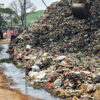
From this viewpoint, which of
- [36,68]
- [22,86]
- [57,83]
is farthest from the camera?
[36,68]

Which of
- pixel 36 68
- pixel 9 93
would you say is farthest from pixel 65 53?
pixel 9 93

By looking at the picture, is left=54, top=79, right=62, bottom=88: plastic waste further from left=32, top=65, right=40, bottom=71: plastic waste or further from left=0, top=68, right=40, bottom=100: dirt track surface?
left=32, top=65, right=40, bottom=71: plastic waste

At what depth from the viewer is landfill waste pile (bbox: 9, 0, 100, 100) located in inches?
350

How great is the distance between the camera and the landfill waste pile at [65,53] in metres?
8.88

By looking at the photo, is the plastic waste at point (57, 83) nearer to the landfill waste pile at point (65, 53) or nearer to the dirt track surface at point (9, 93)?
the landfill waste pile at point (65, 53)

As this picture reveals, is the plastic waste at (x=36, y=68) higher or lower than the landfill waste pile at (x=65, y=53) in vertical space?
lower

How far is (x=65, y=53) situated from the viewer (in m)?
12.9

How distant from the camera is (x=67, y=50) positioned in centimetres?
1321

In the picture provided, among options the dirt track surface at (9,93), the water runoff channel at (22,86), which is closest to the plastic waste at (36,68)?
the water runoff channel at (22,86)

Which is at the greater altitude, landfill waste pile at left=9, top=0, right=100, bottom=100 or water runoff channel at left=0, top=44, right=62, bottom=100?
landfill waste pile at left=9, top=0, right=100, bottom=100

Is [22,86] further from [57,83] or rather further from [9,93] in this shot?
[57,83]

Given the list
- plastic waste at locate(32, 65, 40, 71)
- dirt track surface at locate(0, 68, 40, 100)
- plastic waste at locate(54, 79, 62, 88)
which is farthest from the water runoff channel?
plastic waste at locate(32, 65, 40, 71)

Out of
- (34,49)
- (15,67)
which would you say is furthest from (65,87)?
(34,49)

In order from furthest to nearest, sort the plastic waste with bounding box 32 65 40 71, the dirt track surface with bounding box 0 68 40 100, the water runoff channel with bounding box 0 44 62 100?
the plastic waste with bounding box 32 65 40 71
the water runoff channel with bounding box 0 44 62 100
the dirt track surface with bounding box 0 68 40 100
